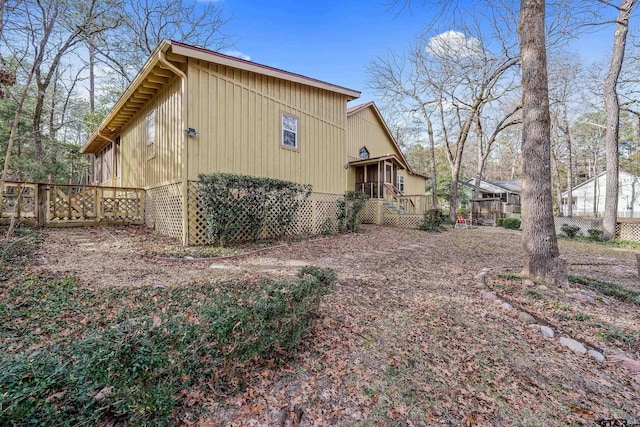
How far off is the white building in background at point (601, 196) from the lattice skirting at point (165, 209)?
102 ft

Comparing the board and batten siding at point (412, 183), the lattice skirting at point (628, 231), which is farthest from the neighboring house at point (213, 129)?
the lattice skirting at point (628, 231)

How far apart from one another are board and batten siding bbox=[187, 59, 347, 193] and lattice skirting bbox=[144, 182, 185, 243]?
0.89m

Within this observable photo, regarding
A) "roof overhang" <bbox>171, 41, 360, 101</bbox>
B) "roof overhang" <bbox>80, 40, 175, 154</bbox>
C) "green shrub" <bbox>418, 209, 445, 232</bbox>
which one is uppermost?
"roof overhang" <bbox>171, 41, 360, 101</bbox>

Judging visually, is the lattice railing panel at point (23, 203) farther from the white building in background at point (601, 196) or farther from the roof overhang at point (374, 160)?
the white building in background at point (601, 196)

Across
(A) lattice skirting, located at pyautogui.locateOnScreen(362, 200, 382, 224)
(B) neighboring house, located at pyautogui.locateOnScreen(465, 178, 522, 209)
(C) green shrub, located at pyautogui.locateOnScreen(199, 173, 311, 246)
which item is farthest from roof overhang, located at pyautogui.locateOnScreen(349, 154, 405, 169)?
(B) neighboring house, located at pyautogui.locateOnScreen(465, 178, 522, 209)

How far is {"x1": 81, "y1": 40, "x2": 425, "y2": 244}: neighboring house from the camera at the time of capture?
6.72 meters

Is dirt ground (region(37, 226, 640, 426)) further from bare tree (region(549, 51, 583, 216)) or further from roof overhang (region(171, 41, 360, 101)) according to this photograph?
bare tree (region(549, 51, 583, 216))

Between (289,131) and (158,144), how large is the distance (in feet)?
12.9

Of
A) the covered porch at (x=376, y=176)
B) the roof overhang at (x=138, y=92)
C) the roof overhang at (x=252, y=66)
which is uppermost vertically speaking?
the roof overhang at (x=252, y=66)

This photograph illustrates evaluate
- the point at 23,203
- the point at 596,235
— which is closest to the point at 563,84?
the point at 596,235

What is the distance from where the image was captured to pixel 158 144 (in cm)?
824

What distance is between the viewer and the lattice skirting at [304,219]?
663 centimetres

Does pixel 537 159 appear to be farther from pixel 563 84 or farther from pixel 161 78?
pixel 563 84

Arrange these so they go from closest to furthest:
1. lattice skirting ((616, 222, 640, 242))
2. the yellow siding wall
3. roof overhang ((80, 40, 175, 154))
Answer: roof overhang ((80, 40, 175, 154)) → lattice skirting ((616, 222, 640, 242)) → the yellow siding wall
